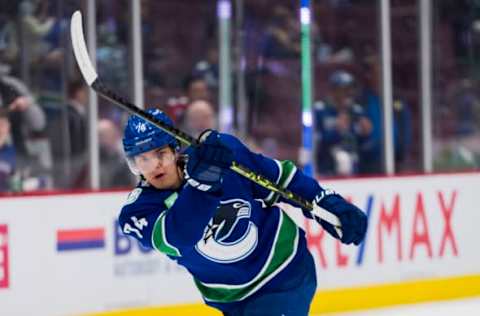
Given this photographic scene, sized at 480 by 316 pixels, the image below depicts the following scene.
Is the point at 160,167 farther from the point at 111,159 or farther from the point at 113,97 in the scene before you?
the point at 111,159

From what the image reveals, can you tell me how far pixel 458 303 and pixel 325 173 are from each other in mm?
1336

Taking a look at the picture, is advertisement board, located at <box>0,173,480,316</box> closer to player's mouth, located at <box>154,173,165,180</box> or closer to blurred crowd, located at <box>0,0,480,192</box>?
blurred crowd, located at <box>0,0,480,192</box>

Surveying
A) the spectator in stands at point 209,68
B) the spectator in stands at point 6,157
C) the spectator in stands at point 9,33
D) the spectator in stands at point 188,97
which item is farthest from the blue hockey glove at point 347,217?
the spectator in stands at point 209,68

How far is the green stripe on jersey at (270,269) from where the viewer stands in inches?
131

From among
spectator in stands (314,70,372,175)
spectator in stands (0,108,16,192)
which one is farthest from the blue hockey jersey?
spectator in stands (314,70,372,175)

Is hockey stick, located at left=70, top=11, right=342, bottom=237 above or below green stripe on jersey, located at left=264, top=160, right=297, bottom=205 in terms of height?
above

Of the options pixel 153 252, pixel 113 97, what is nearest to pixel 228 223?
pixel 113 97

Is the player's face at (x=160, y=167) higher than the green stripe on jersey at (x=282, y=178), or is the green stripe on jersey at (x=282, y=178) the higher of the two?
the player's face at (x=160, y=167)

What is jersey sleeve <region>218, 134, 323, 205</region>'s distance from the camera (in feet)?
10.8

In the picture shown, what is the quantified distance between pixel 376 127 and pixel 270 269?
3.92 meters

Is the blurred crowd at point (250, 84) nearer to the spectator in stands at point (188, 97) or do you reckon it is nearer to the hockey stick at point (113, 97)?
the spectator in stands at point (188, 97)

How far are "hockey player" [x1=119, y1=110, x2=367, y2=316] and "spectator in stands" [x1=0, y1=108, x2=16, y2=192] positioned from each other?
255 centimetres

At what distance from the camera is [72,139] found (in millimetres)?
6137

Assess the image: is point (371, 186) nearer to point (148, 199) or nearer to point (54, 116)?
point (54, 116)
